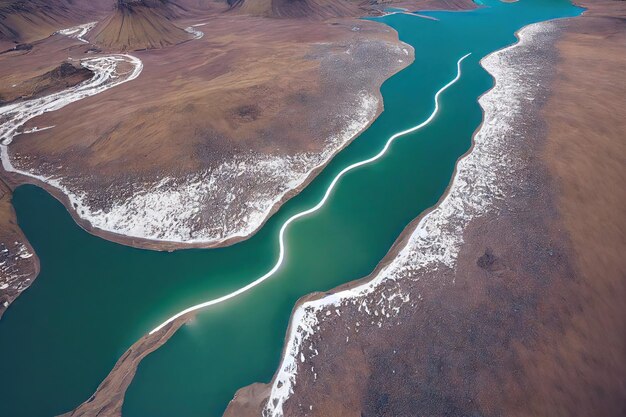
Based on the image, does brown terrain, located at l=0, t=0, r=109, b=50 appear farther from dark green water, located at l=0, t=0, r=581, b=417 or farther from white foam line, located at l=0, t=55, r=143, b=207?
dark green water, located at l=0, t=0, r=581, b=417

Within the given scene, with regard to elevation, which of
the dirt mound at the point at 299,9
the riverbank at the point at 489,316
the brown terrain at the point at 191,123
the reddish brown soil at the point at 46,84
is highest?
the dirt mound at the point at 299,9

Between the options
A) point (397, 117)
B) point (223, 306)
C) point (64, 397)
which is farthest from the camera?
point (397, 117)

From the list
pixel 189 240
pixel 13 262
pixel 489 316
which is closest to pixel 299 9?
pixel 189 240

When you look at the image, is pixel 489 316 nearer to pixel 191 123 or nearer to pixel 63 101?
pixel 191 123

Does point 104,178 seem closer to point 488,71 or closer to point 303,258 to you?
point 303,258

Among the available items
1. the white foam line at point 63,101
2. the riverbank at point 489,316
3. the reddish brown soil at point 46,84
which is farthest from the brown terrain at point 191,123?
the riverbank at point 489,316

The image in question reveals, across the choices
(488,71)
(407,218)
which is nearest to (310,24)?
(488,71)

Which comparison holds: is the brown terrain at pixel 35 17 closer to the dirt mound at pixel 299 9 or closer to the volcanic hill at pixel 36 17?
the volcanic hill at pixel 36 17
